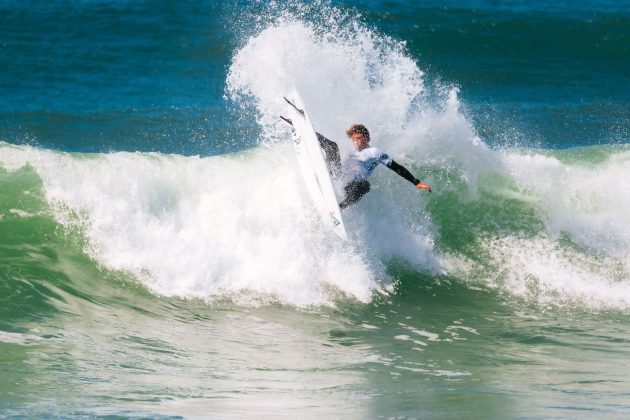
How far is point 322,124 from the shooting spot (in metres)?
11.0

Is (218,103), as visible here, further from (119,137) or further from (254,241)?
(254,241)

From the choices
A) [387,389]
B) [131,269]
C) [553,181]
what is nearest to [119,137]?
[131,269]

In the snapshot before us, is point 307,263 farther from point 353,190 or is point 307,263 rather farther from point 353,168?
point 353,168

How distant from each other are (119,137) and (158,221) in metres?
5.73

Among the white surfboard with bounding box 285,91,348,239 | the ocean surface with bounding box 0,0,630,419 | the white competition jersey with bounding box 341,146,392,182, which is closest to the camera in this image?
the ocean surface with bounding box 0,0,630,419

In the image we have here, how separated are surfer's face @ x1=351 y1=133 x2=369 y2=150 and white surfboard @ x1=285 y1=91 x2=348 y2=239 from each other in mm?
470

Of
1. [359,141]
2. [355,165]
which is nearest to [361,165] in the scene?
[355,165]

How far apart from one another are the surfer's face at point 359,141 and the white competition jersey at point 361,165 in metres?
0.05

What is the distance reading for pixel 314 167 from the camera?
9.52 metres

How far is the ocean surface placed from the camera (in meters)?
6.71

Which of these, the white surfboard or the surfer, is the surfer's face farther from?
the white surfboard

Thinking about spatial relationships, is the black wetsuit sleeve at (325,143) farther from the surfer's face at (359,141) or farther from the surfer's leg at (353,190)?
the surfer's leg at (353,190)

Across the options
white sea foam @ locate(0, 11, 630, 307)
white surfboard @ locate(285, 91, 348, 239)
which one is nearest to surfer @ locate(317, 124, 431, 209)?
white surfboard @ locate(285, 91, 348, 239)

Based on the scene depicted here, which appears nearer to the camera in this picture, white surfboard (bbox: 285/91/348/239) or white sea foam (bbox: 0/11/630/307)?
white surfboard (bbox: 285/91/348/239)
